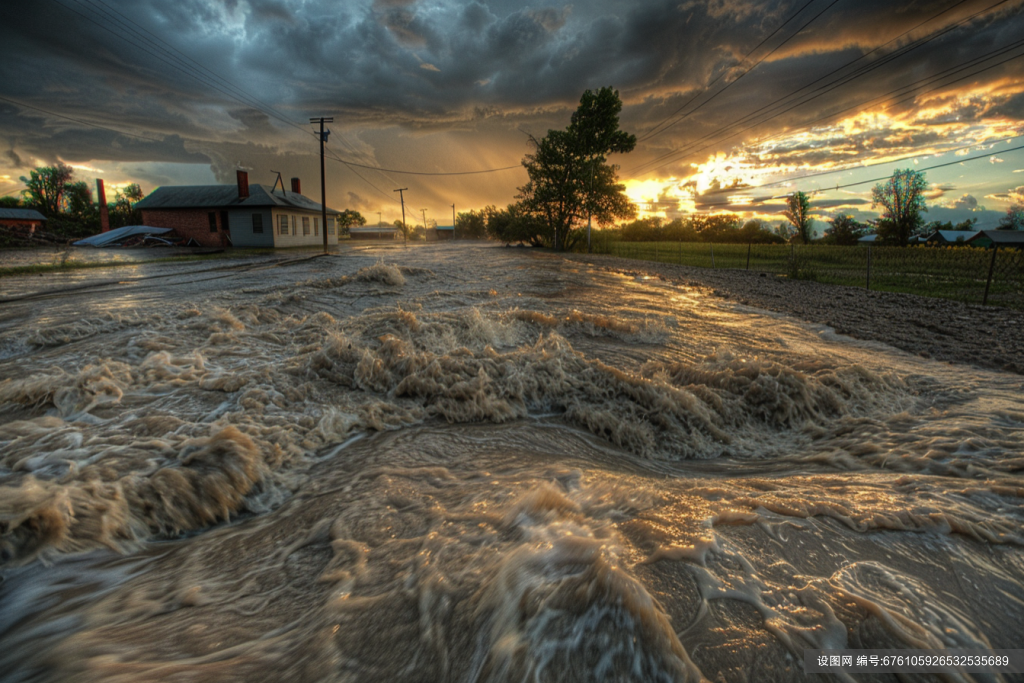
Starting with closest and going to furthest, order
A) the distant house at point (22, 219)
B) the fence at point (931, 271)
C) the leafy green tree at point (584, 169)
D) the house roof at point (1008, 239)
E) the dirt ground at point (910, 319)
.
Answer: the dirt ground at point (910, 319) < the fence at point (931, 271) < the leafy green tree at point (584, 169) < the distant house at point (22, 219) < the house roof at point (1008, 239)

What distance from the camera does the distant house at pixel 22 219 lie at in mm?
40312

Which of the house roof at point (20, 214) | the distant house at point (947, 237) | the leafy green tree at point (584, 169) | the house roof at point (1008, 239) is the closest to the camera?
the leafy green tree at point (584, 169)

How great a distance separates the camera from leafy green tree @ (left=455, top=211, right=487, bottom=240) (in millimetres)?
92438

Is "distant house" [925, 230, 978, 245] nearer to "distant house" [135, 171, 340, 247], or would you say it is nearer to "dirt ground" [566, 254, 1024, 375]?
"dirt ground" [566, 254, 1024, 375]

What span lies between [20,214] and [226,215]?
30.1 m

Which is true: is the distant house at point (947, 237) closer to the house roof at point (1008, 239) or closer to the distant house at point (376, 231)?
the house roof at point (1008, 239)

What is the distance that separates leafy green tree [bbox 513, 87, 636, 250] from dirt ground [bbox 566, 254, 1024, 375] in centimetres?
2580

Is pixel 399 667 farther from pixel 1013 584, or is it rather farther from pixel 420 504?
pixel 1013 584

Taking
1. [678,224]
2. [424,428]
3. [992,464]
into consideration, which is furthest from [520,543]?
[678,224]

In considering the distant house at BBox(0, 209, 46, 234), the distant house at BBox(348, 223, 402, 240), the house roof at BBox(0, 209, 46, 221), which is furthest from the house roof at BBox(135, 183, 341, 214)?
the distant house at BBox(348, 223, 402, 240)

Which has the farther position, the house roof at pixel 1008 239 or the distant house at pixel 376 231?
the distant house at pixel 376 231

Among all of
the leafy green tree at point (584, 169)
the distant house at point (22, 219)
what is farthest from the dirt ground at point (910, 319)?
the distant house at point (22, 219)

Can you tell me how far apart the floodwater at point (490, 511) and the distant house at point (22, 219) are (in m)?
55.3

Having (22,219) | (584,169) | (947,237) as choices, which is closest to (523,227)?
(584,169)
